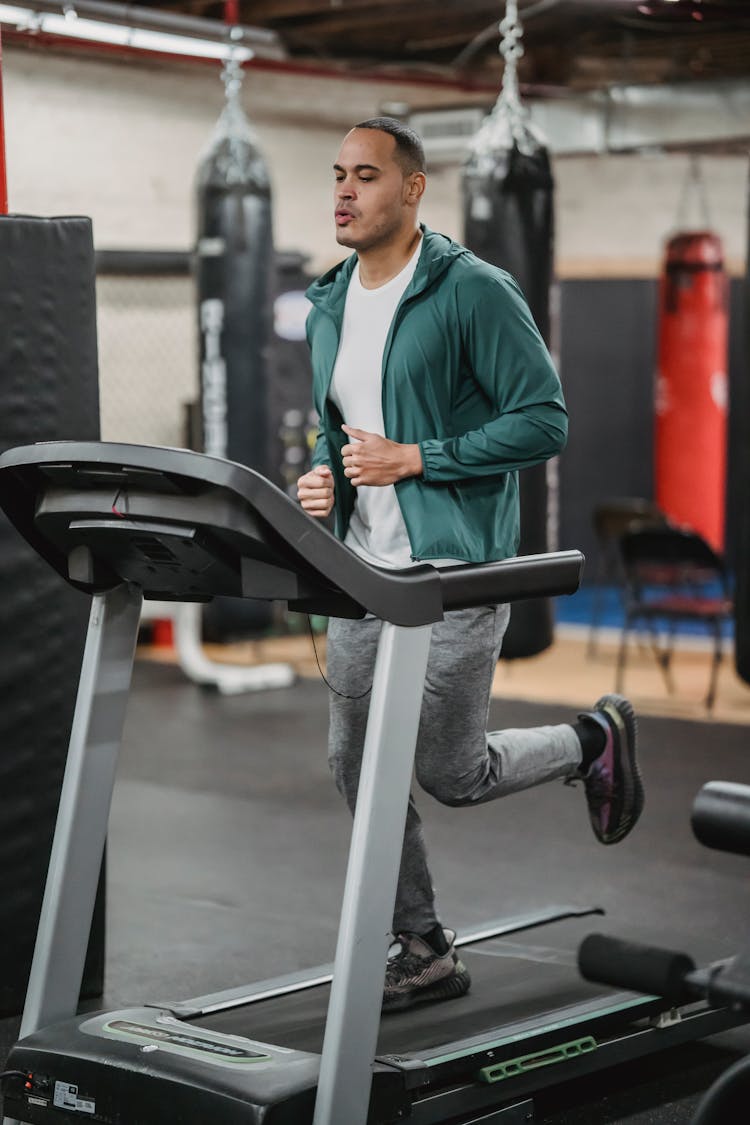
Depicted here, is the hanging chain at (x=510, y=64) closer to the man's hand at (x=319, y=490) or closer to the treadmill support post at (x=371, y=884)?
the man's hand at (x=319, y=490)

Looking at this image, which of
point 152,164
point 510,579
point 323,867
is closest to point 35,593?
point 510,579

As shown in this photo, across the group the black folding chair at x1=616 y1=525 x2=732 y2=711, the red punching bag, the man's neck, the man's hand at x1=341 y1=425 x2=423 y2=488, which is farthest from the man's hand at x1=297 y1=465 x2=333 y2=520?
the red punching bag

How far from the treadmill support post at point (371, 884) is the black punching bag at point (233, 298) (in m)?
3.93

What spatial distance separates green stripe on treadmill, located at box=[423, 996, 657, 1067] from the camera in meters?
2.47

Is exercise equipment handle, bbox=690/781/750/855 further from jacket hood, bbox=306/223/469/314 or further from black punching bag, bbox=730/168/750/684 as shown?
black punching bag, bbox=730/168/750/684

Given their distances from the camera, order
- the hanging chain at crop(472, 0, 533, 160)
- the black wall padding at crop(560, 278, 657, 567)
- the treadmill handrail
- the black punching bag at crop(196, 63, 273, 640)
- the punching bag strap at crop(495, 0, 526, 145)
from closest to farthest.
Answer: the treadmill handrail → the punching bag strap at crop(495, 0, 526, 145) → the hanging chain at crop(472, 0, 533, 160) → the black punching bag at crop(196, 63, 273, 640) → the black wall padding at crop(560, 278, 657, 567)

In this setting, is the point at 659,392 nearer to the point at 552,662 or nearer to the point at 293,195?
the point at 552,662

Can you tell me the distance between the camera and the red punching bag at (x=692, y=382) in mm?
8516

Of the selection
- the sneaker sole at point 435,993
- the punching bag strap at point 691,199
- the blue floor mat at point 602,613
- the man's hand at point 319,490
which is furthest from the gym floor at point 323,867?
the punching bag strap at point 691,199

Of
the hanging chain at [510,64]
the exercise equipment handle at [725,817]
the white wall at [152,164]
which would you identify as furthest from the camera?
the white wall at [152,164]

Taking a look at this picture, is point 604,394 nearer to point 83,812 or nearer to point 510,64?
point 510,64

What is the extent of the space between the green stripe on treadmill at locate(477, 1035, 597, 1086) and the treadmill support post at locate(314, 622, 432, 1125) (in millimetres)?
314

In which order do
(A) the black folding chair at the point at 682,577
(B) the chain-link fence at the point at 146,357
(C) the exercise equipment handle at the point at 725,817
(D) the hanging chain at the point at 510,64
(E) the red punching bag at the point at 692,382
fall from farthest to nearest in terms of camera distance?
(E) the red punching bag at the point at 692,382 < (B) the chain-link fence at the point at 146,357 < (A) the black folding chair at the point at 682,577 < (D) the hanging chain at the point at 510,64 < (C) the exercise equipment handle at the point at 725,817

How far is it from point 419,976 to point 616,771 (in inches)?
22.2
